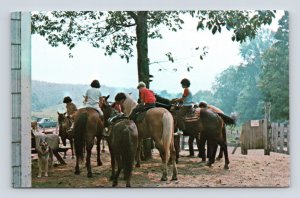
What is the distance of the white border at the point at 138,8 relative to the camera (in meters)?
5.80

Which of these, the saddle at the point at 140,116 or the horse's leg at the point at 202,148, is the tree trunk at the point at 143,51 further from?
the horse's leg at the point at 202,148

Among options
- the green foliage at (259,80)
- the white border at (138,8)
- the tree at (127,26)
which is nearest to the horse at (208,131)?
the green foliage at (259,80)

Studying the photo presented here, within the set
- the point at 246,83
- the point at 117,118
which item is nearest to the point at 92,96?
the point at 117,118

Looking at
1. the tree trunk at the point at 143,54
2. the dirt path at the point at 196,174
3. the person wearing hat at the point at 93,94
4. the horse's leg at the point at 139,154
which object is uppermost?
the tree trunk at the point at 143,54

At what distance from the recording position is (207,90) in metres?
5.88

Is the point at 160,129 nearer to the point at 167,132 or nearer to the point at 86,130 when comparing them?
the point at 167,132

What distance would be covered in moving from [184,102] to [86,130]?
89cm

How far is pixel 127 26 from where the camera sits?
5961 millimetres

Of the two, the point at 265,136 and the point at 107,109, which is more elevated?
the point at 107,109

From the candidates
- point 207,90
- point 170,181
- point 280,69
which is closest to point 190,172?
point 170,181

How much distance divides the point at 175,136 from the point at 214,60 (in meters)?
0.74

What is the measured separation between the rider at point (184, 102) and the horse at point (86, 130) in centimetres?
68

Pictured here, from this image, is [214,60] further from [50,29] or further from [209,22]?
[50,29]

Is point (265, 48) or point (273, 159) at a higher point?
point (265, 48)
